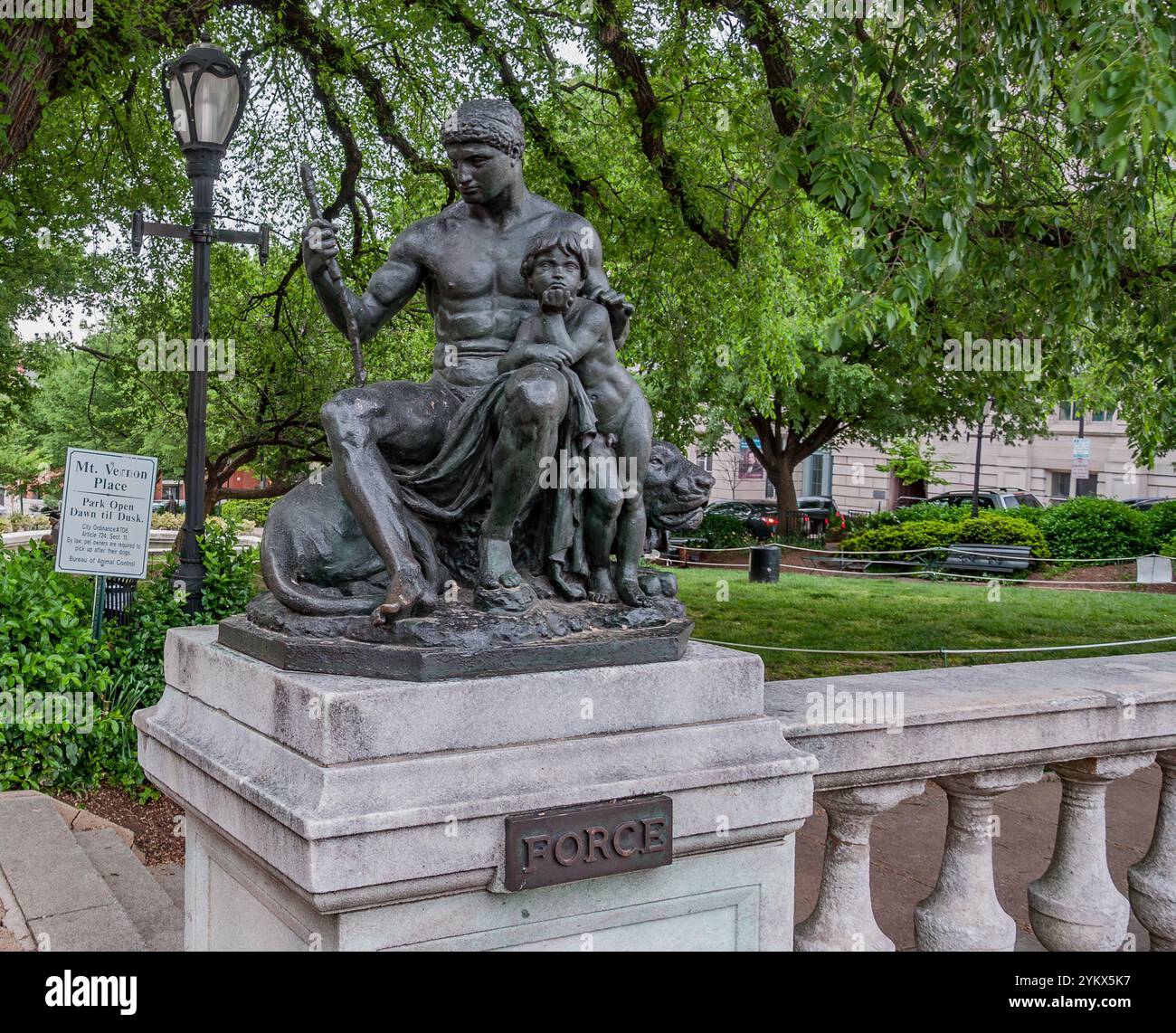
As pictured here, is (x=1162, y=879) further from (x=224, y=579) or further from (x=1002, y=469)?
(x=1002, y=469)

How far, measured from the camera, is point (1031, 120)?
7.82 m

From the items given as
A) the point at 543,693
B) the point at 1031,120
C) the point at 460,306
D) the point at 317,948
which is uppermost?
the point at 1031,120

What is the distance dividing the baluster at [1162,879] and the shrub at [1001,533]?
698 inches

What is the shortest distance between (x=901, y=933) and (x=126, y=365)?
44.1 ft

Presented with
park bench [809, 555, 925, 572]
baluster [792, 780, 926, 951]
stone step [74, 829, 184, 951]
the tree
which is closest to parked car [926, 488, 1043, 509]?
park bench [809, 555, 925, 572]

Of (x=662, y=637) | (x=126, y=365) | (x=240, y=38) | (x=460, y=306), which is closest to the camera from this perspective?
(x=662, y=637)

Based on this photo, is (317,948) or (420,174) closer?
(317,948)

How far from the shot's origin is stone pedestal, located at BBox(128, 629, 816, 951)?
91.6 inches

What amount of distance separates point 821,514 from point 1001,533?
8282 millimetres

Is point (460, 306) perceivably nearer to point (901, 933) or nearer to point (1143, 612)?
point (901, 933)

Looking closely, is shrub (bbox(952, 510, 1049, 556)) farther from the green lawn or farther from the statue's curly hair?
the statue's curly hair

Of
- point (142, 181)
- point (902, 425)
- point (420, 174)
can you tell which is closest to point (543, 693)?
point (420, 174)

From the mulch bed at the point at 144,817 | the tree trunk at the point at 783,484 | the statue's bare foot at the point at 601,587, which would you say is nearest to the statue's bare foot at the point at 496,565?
the statue's bare foot at the point at 601,587

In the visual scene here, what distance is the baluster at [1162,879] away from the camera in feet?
11.0
